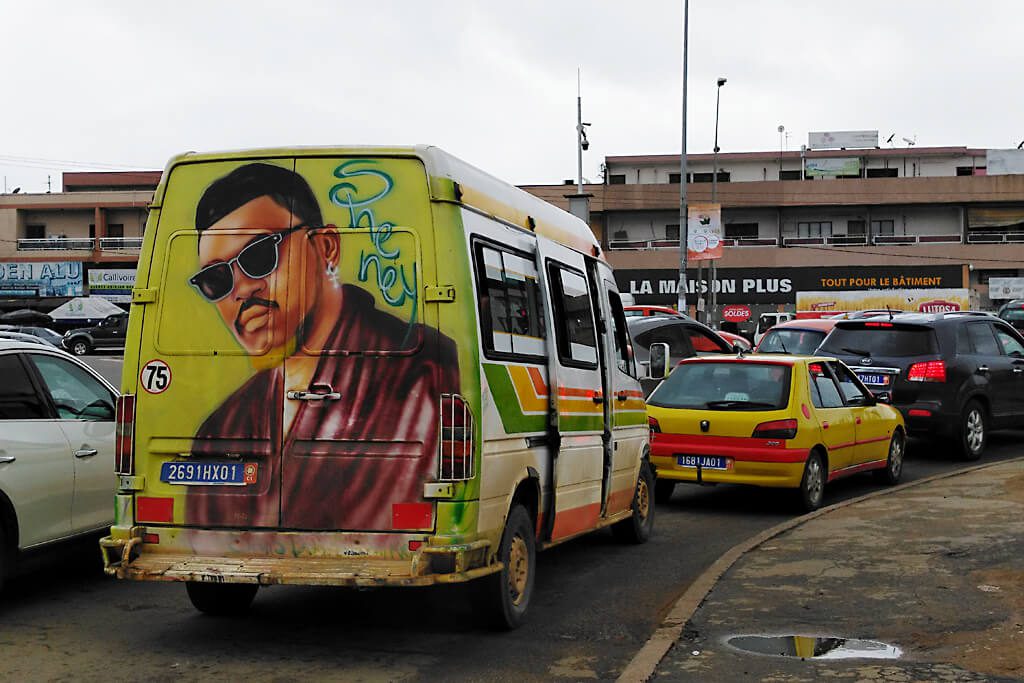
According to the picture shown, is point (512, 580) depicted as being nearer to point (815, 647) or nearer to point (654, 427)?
point (815, 647)

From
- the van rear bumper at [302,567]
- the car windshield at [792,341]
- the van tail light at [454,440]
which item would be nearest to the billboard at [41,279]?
the car windshield at [792,341]

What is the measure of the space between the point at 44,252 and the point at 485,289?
71.5 metres

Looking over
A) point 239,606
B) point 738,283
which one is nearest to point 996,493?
point 239,606

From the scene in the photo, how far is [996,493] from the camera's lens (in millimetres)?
11656

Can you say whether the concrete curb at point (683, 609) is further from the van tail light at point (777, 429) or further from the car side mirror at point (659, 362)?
the car side mirror at point (659, 362)

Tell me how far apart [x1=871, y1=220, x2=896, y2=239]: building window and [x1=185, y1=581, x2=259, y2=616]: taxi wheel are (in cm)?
6598

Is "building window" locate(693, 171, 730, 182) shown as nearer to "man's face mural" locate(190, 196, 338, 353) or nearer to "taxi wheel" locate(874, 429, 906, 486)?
"taxi wheel" locate(874, 429, 906, 486)

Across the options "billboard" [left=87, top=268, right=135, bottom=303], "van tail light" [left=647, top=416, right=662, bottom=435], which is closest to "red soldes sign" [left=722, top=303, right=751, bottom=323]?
"billboard" [left=87, top=268, right=135, bottom=303]

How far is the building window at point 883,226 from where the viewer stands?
226 ft

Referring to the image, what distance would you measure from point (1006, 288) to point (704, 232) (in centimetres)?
3072

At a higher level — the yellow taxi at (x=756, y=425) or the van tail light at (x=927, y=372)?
the van tail light at (x=927, y=372)

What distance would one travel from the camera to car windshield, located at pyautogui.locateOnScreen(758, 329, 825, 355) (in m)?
19.0

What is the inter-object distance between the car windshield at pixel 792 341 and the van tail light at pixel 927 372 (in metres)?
3.67

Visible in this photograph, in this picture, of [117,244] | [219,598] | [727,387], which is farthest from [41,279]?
[219,598]
